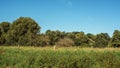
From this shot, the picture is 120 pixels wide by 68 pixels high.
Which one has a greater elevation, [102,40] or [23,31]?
[23,31]

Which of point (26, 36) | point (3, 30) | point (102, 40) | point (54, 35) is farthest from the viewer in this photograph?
point (102, 40)

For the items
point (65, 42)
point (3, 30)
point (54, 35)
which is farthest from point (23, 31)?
point (54, 35)

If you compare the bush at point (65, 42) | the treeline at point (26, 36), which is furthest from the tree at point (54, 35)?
the bush at point (65, 42)

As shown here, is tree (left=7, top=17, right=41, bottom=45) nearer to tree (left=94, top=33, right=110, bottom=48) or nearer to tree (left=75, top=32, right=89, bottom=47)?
tree (left=75, top=32, right=89, bottom=47)

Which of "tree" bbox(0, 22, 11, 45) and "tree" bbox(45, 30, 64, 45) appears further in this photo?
"tree" bbox(45, 30, 64, 45)

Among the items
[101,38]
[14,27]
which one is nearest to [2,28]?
[14,27]

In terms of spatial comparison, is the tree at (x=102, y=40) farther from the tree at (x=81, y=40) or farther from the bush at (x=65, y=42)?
the bush at (x=65, y=42)

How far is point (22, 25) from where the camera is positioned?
5278 cm

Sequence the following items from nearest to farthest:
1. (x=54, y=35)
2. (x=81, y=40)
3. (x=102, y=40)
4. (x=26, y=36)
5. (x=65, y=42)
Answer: (x=26, y=36) < (x=65, y=42) < (x=54, y=35) < (x=102, y=40) < (x=81, y=40)

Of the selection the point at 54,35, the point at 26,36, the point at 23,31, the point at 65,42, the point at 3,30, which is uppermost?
the point at 3,30

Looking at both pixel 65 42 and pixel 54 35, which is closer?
pixel 65 42

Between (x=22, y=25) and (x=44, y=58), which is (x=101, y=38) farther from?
(x=44, y=58)

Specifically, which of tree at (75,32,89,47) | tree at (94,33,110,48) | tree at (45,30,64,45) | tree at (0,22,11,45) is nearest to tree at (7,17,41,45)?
tree at (0,22,11,45)

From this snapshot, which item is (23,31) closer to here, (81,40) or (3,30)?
(3,30)
